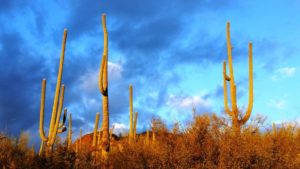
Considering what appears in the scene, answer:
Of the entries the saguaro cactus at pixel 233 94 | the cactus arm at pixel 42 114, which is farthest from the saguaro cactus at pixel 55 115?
the saguaro cactus at pixel 233 94

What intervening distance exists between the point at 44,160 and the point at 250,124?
9.41 meters

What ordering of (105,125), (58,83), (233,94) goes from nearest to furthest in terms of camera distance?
(105,125) < (58,83) < (233,94)

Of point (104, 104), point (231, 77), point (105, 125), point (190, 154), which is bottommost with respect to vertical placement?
point (190, 154)

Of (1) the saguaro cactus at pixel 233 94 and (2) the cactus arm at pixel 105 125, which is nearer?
(2) the cactus arm at pixel 105 125

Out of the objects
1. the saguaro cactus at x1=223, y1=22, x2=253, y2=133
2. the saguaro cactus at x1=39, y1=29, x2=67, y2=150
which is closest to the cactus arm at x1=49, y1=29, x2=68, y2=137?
the saguaro cactus at x1=39, y1=29, x2=67, y2=150

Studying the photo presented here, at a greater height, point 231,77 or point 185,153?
point 231,77

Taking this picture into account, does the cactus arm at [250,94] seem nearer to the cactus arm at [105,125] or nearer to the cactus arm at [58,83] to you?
the cactus arm at [105,125]

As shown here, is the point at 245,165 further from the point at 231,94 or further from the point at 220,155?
the point at 231,94

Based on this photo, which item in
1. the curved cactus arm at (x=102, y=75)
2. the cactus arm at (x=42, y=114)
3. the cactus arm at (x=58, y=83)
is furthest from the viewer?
the cactus arm at (x=42, y=114)

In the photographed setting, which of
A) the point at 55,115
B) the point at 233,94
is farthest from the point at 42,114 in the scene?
the point at 233,94

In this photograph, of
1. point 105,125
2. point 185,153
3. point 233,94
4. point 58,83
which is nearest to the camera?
point 185,153

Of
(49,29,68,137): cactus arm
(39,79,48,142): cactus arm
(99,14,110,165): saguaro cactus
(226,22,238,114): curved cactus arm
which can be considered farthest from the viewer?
(226,22,238,114): curved cactus arm

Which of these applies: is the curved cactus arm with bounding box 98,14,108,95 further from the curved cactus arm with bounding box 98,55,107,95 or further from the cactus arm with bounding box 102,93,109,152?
the cactus arm with bounding box 102,93,109,152

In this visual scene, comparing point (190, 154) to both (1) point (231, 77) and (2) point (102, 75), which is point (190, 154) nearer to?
(2) point (102, 75)
